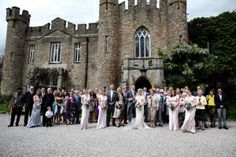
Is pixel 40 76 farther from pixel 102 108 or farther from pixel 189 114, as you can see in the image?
pixel 189 114

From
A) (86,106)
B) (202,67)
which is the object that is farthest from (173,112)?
(202,67)

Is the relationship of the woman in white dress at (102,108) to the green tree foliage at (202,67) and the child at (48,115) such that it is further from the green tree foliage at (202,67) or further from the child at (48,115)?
the green tree foliage at (202,67)

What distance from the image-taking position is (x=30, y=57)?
2662cm

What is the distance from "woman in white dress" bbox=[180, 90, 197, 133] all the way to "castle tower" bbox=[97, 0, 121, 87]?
12.0m

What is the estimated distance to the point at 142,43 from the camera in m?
22.8

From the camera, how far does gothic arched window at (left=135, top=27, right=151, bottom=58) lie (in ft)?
74.0

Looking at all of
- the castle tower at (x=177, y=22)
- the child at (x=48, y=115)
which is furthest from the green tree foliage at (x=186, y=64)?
the child at (x=48, y=115)

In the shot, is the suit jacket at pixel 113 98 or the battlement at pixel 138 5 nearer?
the suit jacket at pixel 113 98

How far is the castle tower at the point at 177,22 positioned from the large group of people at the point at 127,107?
10.6 metres

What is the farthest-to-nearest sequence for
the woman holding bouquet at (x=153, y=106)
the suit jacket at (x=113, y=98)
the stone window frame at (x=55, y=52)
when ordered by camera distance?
the stone window frame at (x=55, y=52), the suit jacket at (x=113, y=98), the woman holding bouquet at (x=153, y=106)

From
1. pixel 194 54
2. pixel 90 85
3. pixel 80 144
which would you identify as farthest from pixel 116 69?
pixel 80 144

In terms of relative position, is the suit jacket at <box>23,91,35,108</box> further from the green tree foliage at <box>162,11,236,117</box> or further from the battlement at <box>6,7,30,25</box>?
the battlement at <box>6,7,30,25</box>

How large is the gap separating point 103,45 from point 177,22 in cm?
742

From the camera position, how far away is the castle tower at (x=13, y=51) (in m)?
25.2
